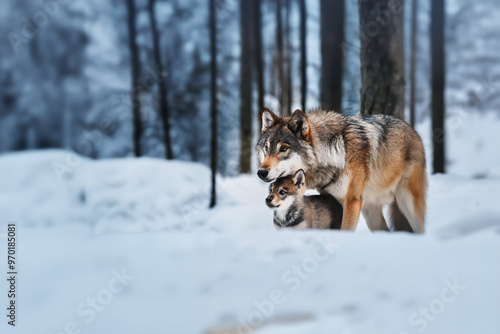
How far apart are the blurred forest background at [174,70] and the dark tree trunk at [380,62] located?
5294 millimetres

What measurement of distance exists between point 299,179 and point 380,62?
8.56 ft

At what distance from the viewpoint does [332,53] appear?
9125mm

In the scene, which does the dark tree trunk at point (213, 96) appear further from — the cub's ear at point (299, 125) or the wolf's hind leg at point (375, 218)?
the cub's ear at point (299, 125)

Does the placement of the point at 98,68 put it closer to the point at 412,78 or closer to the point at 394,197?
the point at 412,78

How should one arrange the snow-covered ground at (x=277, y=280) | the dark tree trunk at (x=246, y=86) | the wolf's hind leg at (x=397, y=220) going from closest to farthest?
the snow-covered ground at (x=277, y=280), the wolf's hind leg at (x=397, y=220), the dark tree trunk at (x=246, y=86)

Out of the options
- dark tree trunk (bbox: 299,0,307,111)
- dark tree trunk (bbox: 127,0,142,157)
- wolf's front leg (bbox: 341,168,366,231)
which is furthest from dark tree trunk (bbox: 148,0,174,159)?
wolf's front leg (bbox: 341,168,366,231)

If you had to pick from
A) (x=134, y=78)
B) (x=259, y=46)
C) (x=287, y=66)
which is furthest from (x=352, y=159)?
(x=134, y=78)

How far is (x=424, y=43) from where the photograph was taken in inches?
517

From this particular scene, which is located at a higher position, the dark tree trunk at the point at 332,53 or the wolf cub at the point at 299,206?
the dark tree trunk at the point at 332,53

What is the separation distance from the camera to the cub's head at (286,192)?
4027 mm

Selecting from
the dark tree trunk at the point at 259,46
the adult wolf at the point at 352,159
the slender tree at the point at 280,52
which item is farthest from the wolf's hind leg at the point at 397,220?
the slender tree at the point at 280,52

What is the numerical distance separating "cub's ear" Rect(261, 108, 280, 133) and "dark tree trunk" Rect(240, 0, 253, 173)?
732 centimetres

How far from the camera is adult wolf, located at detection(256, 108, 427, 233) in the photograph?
147 inches

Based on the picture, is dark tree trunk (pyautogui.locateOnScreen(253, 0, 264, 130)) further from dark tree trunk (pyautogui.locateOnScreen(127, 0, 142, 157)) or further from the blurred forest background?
dark tree trunk (pyautogui.locateOnScreen(127, 0, 142, 157))
